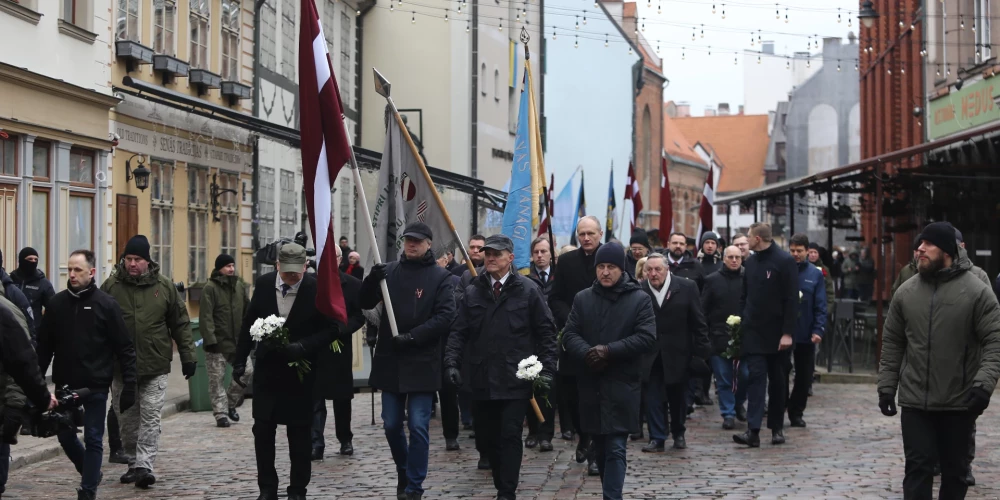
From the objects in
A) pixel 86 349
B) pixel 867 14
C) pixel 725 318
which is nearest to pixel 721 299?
pixel 725 318

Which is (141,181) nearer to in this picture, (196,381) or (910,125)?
(196,381)

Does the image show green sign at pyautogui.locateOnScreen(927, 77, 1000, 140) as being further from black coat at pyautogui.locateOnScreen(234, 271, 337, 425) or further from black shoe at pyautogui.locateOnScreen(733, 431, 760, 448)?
black coat at pyautogui.locateOnScreen(234, 271, 337, 425)

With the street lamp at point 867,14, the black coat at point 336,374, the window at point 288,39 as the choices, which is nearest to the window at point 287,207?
the window at point 288,39

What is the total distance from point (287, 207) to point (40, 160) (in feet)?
32.4

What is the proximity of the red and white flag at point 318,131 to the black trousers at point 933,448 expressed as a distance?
12.1ft

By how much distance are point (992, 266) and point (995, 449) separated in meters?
14.9

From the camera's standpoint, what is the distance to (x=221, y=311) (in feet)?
49.2

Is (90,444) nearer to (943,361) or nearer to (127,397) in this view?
(127,397)

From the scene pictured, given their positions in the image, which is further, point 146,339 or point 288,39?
point 288,39

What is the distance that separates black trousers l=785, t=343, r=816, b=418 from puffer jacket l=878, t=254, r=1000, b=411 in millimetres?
6398

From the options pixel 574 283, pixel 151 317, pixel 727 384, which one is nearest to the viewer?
pixel 151 317

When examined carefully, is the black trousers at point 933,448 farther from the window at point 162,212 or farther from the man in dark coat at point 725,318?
the window at point 162,212

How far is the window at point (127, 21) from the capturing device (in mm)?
20578

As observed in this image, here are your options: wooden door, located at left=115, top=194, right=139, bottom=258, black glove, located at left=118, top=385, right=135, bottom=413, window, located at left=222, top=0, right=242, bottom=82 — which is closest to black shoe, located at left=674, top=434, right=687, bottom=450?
black glove, located at left=118, top=385, right=135, bottom=413
